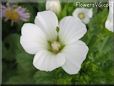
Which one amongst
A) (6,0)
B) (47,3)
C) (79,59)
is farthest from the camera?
(6,0)

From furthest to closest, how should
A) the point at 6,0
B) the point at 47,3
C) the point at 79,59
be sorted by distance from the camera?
the point at 6,0 < the point at 47,3 < the point at 79,59

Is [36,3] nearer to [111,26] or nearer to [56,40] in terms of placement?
[56,40]

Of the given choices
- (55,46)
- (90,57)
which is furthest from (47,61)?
(90,57)

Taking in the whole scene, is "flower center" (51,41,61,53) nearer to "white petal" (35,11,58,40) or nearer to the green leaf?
"white petal" (35,11,58,40)

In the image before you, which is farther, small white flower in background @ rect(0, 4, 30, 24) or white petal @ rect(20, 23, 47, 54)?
small white flower in background @ rect(0, 4, 30, 24)

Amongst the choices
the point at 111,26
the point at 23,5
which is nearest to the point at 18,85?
the point at 23,5

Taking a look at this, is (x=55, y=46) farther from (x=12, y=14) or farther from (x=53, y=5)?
(x=12, y=14)

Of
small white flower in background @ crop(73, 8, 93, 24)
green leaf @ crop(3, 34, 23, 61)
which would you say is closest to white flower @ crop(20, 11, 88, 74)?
small white flower in background @ crop(73, 8, 93, 24)

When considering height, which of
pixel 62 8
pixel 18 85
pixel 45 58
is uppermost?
pixel 62 8
